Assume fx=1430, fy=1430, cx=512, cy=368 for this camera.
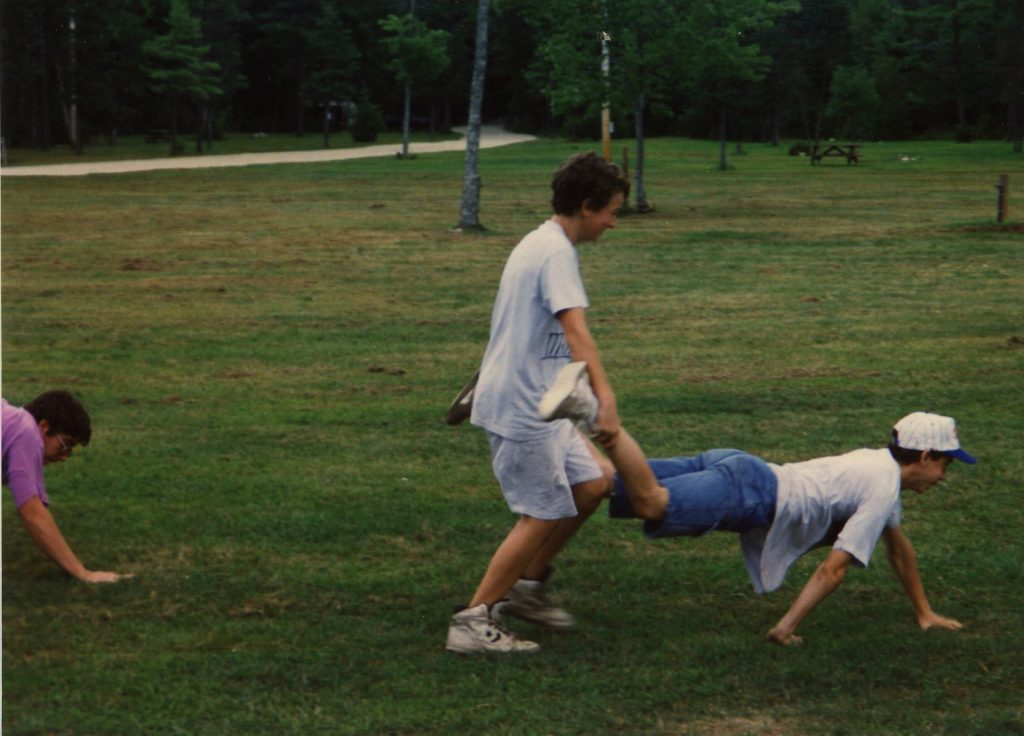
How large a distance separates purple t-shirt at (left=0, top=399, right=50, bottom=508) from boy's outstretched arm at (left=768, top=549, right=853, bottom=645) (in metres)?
2.96

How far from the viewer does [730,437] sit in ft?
30.1

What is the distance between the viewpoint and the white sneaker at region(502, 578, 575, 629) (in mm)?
5539

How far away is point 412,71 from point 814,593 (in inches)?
2091

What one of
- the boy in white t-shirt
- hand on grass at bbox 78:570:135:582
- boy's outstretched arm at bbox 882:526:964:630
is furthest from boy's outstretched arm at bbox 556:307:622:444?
hand on grass at bbox 78:570:135:582

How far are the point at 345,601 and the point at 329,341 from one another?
751 cm

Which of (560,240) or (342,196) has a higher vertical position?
(560,240)

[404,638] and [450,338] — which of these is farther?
[450,338]

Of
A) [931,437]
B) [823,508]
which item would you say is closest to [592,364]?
[823,508]

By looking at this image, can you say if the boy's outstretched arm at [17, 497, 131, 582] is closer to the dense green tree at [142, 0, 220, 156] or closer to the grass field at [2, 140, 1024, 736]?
the grass field at [2, 140, 1024, 736]

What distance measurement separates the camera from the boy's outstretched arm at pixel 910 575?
546 cm

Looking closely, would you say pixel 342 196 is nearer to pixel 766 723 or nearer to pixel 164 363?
pixel 164 363

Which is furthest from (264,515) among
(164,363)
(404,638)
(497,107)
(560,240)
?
(497,107)

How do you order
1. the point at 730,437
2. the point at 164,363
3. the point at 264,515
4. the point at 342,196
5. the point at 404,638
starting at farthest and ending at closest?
1. the point at 342,196
2. the point at 164,363
3. the point at 730,437
4. the point at 264,515
5. the point at 404,638

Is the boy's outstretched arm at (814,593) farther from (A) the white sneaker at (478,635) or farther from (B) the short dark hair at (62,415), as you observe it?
(B) the short dark hair at (62,415)
